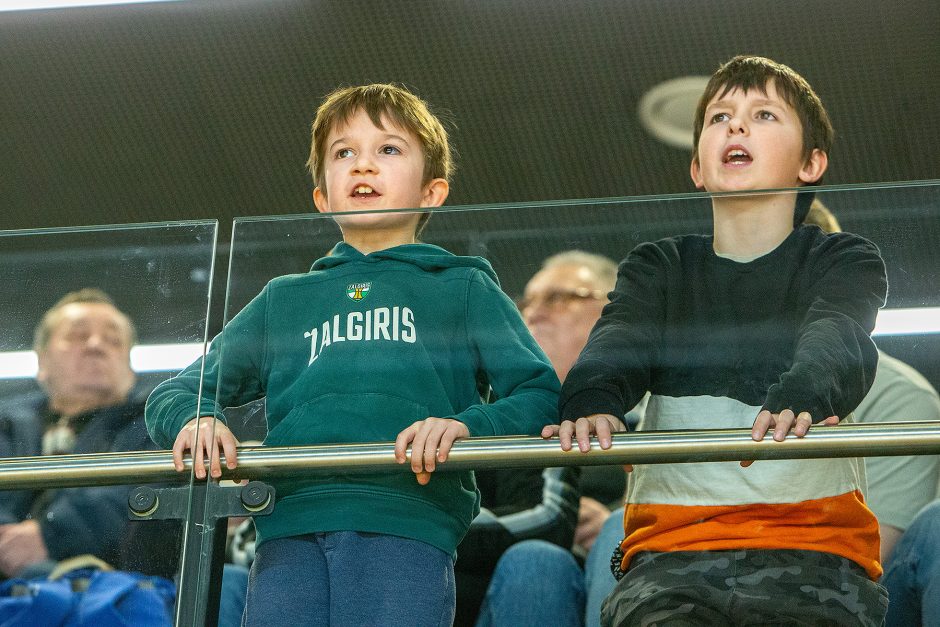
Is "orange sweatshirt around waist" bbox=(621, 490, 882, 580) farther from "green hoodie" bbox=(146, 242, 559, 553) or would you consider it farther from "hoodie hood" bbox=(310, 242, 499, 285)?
"hoodie hood" bbox=(310, 242, 499, 285)

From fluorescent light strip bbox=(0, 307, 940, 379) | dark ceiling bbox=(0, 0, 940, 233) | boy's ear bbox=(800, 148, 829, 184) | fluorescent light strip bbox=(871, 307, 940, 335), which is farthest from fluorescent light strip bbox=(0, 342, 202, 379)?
dark ceiling bbox=(0, 0, 940, 233)

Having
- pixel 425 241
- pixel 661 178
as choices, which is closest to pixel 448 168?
pixel 425 241

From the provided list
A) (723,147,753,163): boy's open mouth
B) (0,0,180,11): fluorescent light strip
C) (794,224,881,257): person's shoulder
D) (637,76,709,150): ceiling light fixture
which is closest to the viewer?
(794,224,881,257): person's shoulder

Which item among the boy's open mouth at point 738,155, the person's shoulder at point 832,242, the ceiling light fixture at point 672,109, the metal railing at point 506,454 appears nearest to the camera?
the metal railing at point 506,454

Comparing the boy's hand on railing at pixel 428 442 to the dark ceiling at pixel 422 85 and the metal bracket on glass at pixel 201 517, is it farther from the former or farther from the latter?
the dark ceiling at pixel 422 85

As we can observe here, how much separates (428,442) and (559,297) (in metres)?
0.20

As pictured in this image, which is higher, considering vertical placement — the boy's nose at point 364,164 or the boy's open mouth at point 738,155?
the boy's open mouth at point 738,155

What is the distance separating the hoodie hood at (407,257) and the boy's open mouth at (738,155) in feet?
1.55

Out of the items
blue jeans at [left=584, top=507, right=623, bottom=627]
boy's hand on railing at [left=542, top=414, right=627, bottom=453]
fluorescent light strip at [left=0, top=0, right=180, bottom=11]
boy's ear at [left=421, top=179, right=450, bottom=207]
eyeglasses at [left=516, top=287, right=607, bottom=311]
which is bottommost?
blue jeans at [left=584, top=507, right=623, bottom=627]

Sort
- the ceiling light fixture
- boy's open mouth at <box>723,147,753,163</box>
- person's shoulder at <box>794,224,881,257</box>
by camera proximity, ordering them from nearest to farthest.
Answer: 1. person's shoulder at <box>794,224,881,257</box>
2. boy's open mouth at <box>723,147,753,163</box>
3. the ceiling light fixture

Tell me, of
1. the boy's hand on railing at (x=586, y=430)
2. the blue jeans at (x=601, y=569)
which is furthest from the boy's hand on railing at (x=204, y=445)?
the blue jeans at (x=601, y=569)

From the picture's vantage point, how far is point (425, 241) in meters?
1.34

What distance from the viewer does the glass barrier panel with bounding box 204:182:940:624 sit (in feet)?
4.16

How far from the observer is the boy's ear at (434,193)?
1680 millimetres
